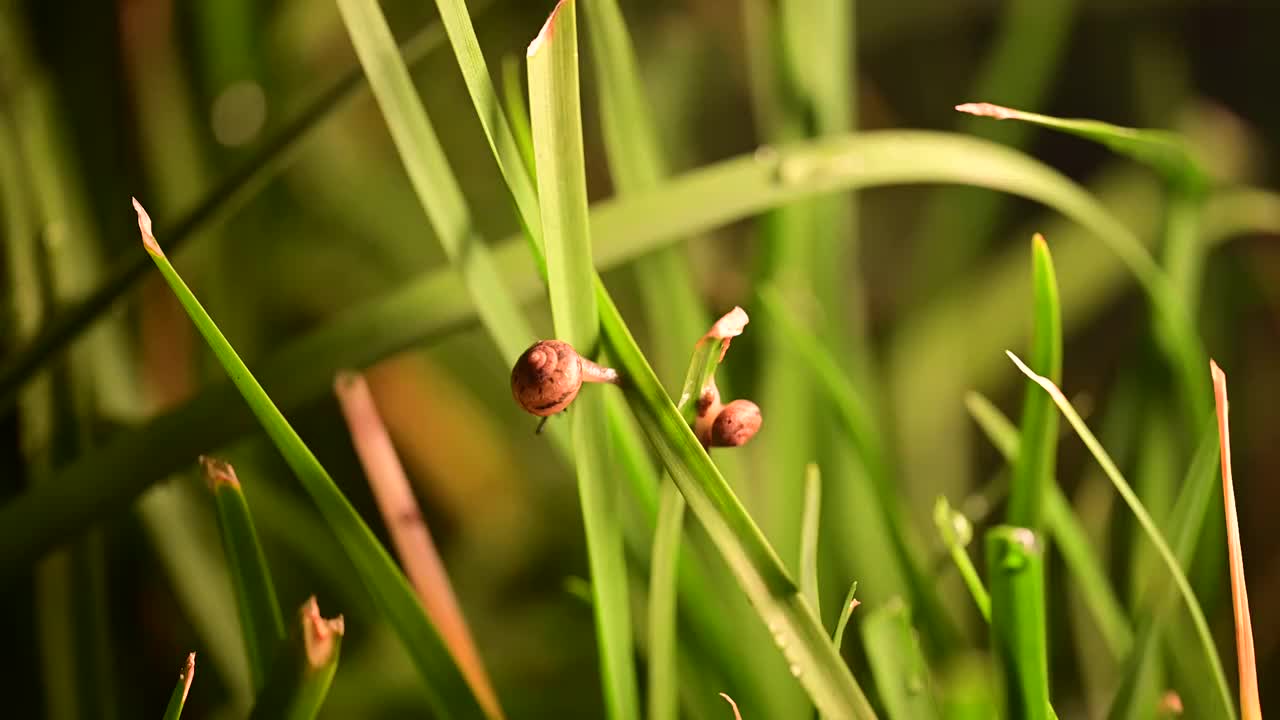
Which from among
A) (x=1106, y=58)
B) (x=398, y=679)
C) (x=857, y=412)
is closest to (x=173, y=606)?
(x=398, y=679)

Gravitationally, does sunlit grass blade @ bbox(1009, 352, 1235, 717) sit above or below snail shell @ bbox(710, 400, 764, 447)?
below

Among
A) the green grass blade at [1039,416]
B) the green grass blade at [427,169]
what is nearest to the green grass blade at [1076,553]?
the green grass blade at [1039,416]

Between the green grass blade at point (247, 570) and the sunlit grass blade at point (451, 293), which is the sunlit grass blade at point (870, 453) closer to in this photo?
the sunlit grass blade at point (451, 293)

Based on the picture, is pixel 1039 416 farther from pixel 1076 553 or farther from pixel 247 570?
pixel 247 570

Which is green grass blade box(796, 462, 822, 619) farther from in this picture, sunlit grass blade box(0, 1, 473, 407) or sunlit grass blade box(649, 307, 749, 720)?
sunlit grass blade box(0, 1, 473, 407)

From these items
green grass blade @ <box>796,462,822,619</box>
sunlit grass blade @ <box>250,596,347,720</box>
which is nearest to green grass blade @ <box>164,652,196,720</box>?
sunlit grass blade @ <box>250,596,347,720</box>

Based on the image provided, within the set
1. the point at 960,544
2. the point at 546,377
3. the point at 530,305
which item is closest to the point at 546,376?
the point at 546,377
